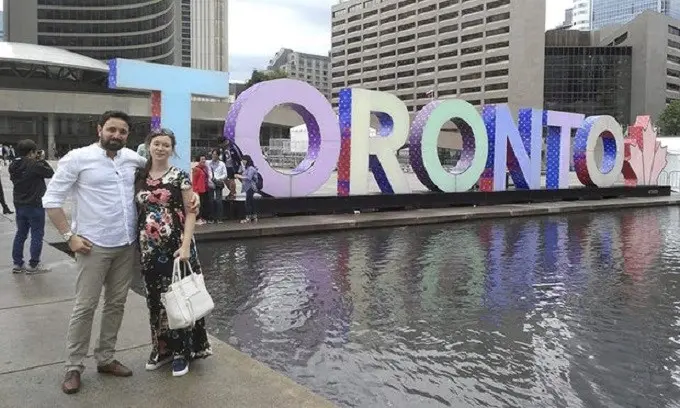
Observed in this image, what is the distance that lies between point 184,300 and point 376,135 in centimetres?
1273

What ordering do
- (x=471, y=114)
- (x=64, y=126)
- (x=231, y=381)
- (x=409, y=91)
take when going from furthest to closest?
(x=409, y=91)
(x=64, y=126)
(x=471, y=114)
(x=231, y=381)

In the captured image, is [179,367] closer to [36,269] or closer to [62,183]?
[62,183]

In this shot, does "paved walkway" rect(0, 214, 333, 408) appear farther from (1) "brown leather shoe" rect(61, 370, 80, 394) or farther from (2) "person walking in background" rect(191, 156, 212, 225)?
(2) "person walking in background" rect(191, 156, 212, 225)

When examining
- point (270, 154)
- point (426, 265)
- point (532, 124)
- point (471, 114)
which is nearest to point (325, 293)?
point (426, 265)

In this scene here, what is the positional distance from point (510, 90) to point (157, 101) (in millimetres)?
105451

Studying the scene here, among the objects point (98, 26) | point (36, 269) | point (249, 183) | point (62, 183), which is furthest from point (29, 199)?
point (98, 26)

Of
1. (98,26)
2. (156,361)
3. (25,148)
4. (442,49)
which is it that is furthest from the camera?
(442,49)

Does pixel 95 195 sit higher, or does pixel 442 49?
pixel 442 49

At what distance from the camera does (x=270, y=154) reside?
50094 mm

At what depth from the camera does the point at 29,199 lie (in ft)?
25.6

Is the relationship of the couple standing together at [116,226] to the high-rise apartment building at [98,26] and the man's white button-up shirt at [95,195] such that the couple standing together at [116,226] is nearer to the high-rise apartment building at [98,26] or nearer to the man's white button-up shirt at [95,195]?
the man's white button-up shirt at [95,195]

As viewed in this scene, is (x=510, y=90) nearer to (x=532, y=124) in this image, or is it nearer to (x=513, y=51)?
(x=513, y=51)

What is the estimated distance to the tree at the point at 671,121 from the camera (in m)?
85.4

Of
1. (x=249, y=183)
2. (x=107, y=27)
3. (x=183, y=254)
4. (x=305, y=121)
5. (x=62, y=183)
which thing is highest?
(x=107, y=27)
